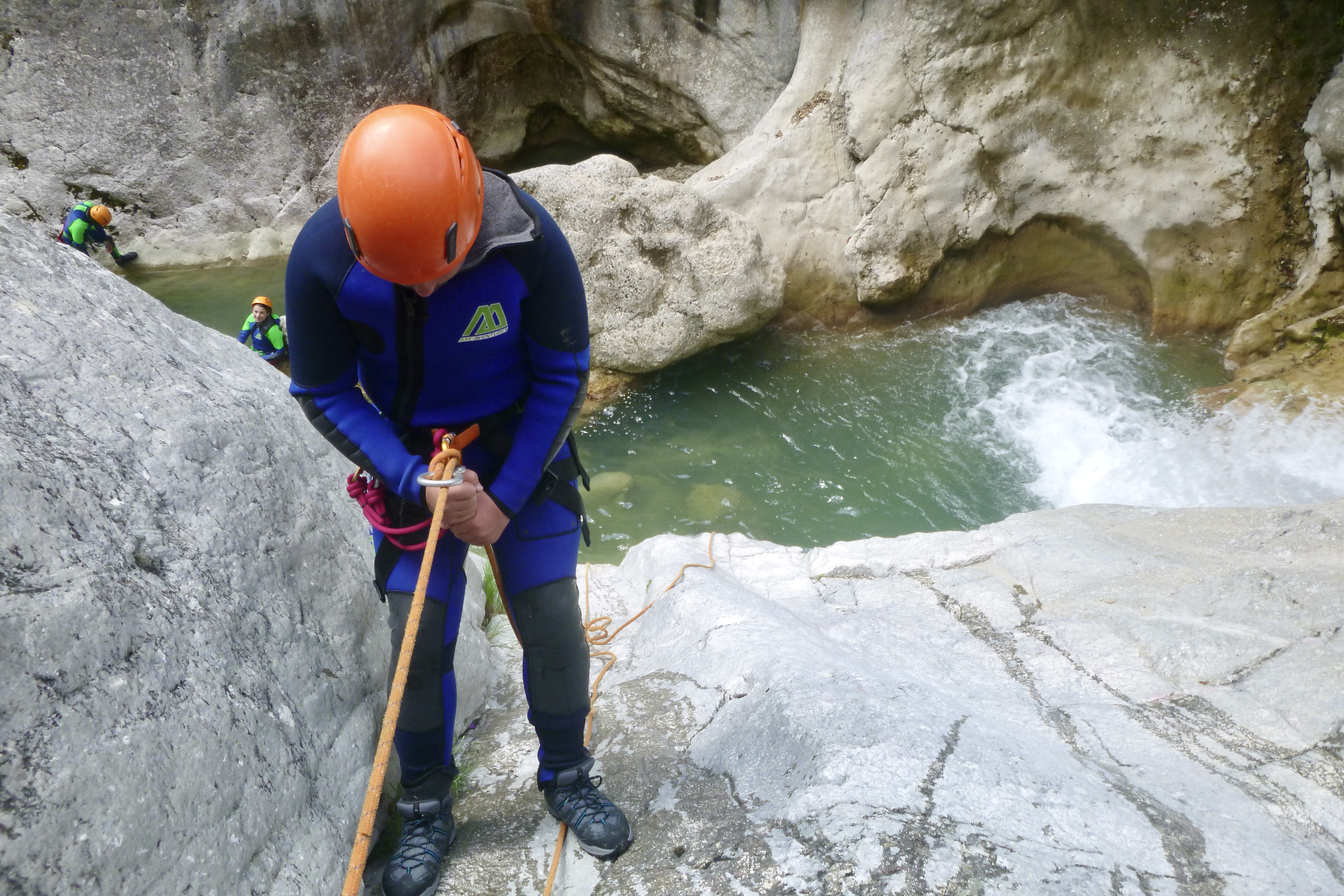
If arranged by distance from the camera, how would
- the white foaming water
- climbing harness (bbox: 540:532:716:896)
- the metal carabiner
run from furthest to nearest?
the white foaming water < climbing harness (bbox: 540:532:716:896) < the metal carabiner

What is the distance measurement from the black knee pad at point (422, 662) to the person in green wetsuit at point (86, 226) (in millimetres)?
9198

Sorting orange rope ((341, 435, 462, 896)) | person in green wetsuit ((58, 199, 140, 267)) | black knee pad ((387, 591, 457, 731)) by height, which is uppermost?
orange rope ((341, 435, 462, 896))

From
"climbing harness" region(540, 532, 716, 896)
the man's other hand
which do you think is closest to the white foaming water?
"climbing harness" region(540, 532, 716, 896)

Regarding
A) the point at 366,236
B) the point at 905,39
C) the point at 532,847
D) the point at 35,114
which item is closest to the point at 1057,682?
the point at 532,847

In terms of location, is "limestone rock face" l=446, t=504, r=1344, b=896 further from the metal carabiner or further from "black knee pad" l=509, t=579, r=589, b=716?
the metal carabiner

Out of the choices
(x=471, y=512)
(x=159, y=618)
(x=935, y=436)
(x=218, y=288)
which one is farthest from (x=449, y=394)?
(x=218, y=288)

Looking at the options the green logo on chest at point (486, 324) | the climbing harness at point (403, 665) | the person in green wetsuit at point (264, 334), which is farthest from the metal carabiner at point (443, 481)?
the person in green wetsuit at point (264, 334)

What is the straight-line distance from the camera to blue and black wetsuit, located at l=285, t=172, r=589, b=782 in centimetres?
166

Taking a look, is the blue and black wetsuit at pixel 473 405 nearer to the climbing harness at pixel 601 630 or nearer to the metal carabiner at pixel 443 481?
Result: the metal carabiner at pixel 443 481

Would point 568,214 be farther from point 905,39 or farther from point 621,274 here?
point 905,39

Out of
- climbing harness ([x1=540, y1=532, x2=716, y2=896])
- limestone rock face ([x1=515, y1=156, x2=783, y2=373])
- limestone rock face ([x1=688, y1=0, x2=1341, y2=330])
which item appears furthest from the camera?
limestone rock face ([x1=515, y1=156, x2=783, y2=373])

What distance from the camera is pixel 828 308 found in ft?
24.2

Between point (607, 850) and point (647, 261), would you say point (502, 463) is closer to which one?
point (607, 850)

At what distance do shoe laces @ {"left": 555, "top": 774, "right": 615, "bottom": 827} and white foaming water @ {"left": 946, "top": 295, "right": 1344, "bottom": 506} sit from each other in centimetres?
415
